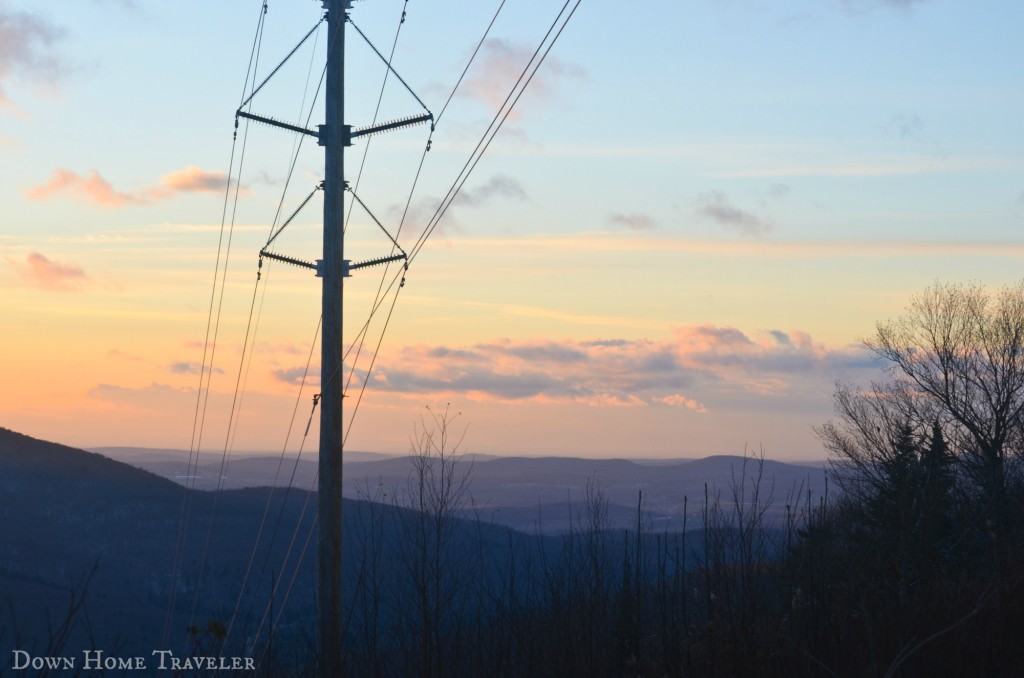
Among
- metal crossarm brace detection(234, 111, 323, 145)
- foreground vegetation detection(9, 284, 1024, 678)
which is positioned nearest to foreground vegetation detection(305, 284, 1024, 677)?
foreground vegetation detection(9, 284, 1024, 678)

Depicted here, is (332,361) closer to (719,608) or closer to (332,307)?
(332,307)

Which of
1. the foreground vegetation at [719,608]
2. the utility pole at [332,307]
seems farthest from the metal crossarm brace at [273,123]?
the foreground vegetation at [719,608]

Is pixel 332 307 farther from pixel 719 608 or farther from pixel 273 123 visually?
pixel 719 608

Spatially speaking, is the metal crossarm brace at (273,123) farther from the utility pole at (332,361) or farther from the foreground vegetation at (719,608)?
the foreground vegetation at (719,608)

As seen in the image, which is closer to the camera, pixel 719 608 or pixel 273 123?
pixel 719 608

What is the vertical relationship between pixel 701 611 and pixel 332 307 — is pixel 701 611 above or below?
→ below

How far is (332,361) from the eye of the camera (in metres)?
12.0

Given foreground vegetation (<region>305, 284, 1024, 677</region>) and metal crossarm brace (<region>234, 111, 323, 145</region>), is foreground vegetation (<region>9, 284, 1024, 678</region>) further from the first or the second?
metal crossarm brace (<region>234, 111, 323, 145</region>)

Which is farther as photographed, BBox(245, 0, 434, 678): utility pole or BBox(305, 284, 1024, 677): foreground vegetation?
BBox(245, 0, 434, 678): utility pole

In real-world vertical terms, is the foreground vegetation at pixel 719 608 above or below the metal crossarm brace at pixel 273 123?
below

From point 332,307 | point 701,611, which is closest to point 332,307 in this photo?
point 332,307

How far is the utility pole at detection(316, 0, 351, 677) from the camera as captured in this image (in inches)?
467

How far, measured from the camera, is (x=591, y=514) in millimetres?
12234

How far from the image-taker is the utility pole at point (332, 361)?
11.9m
